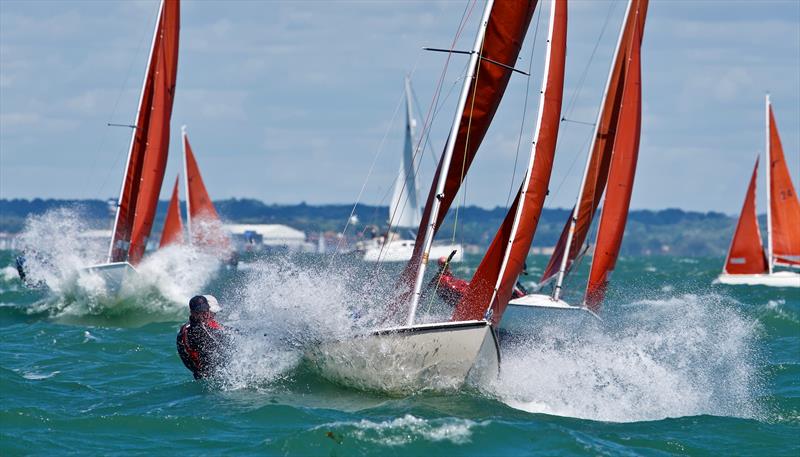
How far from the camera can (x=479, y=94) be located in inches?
580

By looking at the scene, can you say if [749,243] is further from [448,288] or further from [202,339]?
[202,339]

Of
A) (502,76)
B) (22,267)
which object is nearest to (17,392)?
(502,76)

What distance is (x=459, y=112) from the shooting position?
1451 cm

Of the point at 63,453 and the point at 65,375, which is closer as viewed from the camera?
the point at 63,453

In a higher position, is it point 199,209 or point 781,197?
point 781,197

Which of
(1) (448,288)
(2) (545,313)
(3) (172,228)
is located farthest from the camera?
(3) (172,228)

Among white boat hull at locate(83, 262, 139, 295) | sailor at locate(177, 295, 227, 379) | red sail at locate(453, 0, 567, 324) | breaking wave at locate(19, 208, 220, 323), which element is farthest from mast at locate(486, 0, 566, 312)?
white boat hull at locate(83, 262, 139, 295)

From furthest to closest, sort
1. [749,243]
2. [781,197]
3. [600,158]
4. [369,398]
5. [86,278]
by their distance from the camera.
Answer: [749,243]
[781,197]
[86,278]
[600,158]
[369,398]

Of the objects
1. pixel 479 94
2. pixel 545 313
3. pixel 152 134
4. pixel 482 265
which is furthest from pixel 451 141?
pixel 152 134

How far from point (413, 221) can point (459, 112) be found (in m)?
59.0

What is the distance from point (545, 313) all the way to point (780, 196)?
27810 millimetres

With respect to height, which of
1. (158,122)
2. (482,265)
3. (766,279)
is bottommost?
(766,279)

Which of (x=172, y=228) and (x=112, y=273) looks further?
(x=172, y=228)

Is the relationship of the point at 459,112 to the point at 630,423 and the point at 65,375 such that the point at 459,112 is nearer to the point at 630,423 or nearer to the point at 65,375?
the point at 630,423
